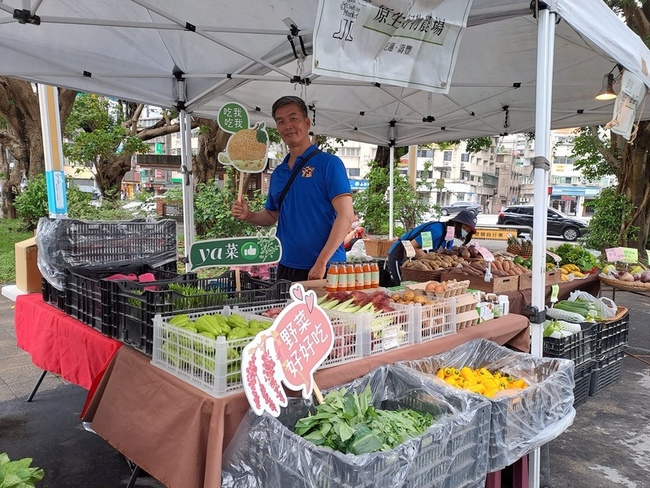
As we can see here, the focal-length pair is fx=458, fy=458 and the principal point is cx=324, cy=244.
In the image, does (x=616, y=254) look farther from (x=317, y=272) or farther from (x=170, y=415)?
(x=170, y=415)

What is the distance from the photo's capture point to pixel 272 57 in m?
3.80

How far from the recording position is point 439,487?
176 cm

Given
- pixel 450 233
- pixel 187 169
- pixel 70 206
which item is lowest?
pixel 450 233

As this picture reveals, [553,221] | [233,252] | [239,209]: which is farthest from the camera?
[553,221]

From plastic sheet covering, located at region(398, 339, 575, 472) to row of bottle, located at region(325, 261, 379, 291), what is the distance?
621 millimetres

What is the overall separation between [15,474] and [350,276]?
1.79 metres

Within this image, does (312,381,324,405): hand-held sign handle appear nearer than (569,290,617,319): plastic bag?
Yes

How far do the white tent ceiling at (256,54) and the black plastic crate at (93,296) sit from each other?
164 cm

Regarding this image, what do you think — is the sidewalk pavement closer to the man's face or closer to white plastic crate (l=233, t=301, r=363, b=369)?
white plastic crate (l=233, t=301, r=363, b=369)

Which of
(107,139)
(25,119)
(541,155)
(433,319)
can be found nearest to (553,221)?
(107,139)

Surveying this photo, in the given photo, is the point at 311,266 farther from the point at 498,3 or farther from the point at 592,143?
the point at 592,143

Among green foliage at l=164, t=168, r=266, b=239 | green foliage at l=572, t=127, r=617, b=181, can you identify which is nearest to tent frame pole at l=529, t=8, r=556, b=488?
green foliage at l=164, t=168, r=266, b=239

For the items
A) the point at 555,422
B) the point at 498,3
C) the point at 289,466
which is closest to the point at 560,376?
the point at 555,422

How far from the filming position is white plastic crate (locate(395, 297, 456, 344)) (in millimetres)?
2441
